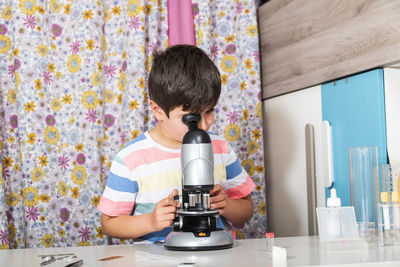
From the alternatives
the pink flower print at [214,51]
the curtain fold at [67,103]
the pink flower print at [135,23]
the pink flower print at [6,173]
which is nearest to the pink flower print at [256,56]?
the pink flower print at [214,51]

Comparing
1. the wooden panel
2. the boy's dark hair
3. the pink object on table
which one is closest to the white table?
the boy's dark hair

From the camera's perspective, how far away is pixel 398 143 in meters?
1.38

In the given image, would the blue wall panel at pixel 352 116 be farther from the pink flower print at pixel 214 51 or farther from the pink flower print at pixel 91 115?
the pink flower print at pixel 91 115

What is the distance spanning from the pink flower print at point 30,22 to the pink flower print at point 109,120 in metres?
0.44

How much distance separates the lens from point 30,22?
1.81 m

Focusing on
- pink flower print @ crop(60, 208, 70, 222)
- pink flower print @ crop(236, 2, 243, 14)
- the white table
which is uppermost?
pink flower print @ crop(236, 2, 243, 14)

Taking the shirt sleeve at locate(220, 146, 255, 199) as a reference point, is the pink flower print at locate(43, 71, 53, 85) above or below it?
above

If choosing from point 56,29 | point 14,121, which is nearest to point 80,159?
point 14,121

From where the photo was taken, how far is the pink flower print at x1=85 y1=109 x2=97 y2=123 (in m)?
1.89

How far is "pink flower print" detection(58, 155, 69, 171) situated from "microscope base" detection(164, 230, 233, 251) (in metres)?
0.93

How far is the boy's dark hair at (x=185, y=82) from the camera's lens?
1.17m

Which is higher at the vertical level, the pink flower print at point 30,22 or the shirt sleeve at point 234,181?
the pink flower print at point 30,22

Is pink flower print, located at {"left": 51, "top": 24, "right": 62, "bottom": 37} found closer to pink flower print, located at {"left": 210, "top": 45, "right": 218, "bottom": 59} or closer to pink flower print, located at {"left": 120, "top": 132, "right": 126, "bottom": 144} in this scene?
pink flower print, located at {"left": 120, "top": 132, "right": 126, "bottom": 144}

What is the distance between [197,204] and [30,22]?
1155mm
